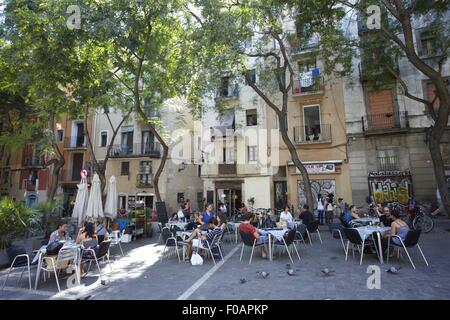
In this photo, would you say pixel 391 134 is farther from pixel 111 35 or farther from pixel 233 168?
pixel 111 35

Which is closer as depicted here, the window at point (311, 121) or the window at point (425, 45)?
the window at point (425, 45)

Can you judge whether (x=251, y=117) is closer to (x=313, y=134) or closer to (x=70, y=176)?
(x=313, y=134)

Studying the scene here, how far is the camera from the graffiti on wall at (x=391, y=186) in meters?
16.8

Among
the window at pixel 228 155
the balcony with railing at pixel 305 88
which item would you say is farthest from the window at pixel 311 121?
the window at pixel 228 155

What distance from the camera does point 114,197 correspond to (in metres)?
12.7

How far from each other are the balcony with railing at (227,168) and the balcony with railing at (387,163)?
960 cm

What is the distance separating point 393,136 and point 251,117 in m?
9.55

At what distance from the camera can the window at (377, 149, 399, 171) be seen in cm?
1738

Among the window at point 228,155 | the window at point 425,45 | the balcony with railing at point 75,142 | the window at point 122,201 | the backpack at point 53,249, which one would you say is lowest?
the backpack at point 53,249

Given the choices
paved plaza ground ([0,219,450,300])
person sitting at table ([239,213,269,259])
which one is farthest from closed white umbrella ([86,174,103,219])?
person sitting at table ([239,213,269,259])

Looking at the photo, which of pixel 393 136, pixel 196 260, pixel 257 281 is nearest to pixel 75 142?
pixel 196 260

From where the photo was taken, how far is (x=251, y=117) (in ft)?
72.5

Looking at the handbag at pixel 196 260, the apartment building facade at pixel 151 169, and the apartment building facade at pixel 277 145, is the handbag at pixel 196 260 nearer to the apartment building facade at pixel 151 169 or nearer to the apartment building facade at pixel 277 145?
the apartment building facade at pixel 277 145
